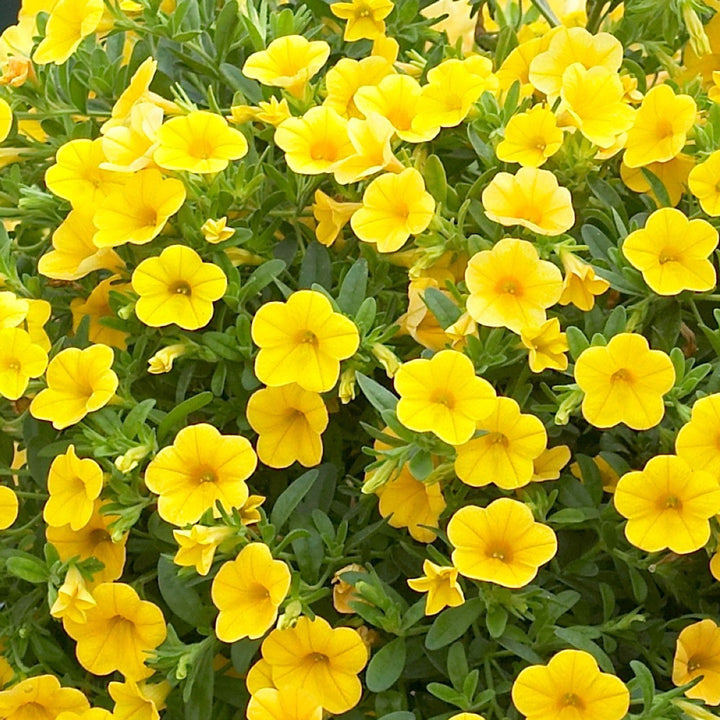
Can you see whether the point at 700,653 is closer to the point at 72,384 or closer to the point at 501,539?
the point at 501,539

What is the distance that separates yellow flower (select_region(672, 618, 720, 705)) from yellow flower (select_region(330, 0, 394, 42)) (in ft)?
1.65

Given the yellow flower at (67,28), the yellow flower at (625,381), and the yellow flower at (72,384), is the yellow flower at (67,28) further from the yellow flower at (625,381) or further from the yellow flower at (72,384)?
the yellow flower at (625,381)

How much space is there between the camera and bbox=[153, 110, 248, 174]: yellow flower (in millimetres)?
697

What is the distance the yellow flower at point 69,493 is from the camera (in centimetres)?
67

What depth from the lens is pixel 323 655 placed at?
66 cm

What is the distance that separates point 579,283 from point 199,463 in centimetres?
27

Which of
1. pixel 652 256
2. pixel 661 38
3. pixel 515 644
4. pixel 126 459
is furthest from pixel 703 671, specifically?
Answer: pixel 661 38

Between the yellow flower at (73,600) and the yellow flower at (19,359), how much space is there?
12 centimetres

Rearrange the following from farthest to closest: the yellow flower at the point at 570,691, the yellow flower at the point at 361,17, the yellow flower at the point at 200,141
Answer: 1. the yellow flower at the point at 361,17
2. the yellow flower at the point at 200,141
3. the yellow flower at the point at 570,691

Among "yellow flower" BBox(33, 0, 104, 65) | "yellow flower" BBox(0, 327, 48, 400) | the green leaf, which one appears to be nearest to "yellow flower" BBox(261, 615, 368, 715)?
the green leaf

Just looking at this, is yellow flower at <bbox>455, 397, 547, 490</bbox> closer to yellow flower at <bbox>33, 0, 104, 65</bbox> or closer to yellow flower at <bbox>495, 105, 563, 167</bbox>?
yellow flower at <bbox>495, 105, 563, 167</bbox>

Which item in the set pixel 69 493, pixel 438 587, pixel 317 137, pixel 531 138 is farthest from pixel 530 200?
pixel 69 493

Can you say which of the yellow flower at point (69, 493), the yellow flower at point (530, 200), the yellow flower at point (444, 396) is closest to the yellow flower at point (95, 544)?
the yellow flower at point (69, 493)

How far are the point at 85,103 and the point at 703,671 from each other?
24.2 inches
